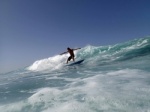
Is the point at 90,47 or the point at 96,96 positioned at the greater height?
the point at 90,47

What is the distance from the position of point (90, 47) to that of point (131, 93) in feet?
137

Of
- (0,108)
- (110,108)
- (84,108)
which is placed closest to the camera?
(110,108)

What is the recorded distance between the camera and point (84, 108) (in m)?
7.66

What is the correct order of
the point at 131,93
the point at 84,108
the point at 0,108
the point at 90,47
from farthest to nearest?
1. the point at 90,47
2. the point at 0,108
3. the point at 131,93
4. the point at 84,108

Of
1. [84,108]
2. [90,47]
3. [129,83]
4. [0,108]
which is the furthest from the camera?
[90,47]

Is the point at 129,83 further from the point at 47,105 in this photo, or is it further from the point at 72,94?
the point at 47,105

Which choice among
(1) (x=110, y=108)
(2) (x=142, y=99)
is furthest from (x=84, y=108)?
(2) (x=142, y=99)

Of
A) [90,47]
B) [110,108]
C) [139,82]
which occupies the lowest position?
[110,108]

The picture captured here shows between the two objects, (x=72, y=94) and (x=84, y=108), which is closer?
(x=84, y=108)

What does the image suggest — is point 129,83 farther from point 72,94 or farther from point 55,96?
point 55,96

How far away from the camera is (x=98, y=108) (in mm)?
7398

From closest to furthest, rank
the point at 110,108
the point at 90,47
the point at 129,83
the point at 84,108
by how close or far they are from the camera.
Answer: the point at 110,108, the point at 84,108, the point at 129,83, the point at 90,47

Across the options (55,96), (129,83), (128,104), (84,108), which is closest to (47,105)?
(55,96)

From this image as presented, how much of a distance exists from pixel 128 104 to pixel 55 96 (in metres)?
4.33
